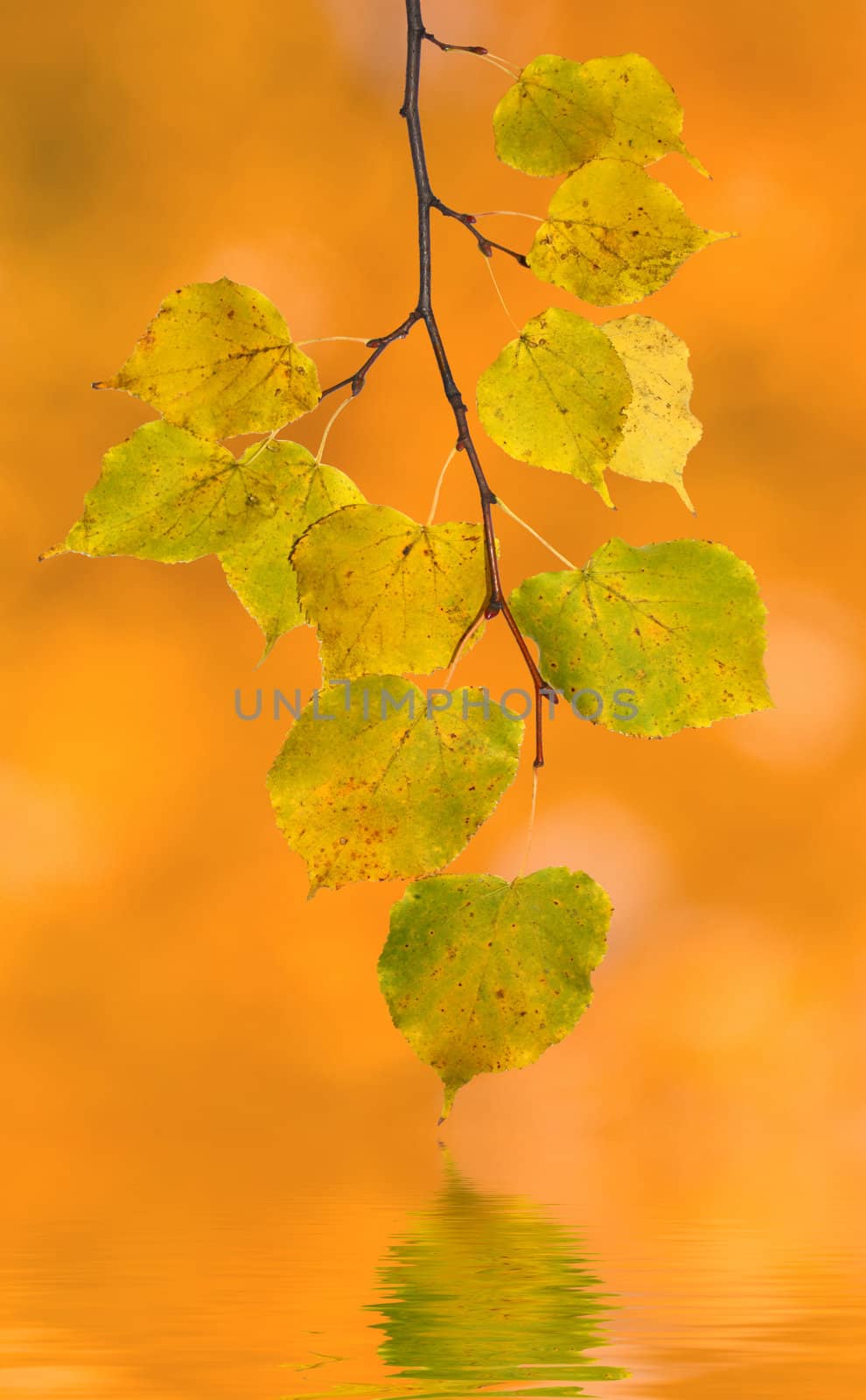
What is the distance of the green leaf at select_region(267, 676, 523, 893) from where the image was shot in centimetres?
31

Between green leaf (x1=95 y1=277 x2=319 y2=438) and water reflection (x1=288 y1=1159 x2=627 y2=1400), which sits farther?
water reflection (x1=288 y1=1159 x2=627 y2=1400)

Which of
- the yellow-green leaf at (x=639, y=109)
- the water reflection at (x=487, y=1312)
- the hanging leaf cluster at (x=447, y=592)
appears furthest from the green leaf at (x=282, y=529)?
the water reflection at (x=487, y=1312)

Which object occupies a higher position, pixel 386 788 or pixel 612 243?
pixel 612 243

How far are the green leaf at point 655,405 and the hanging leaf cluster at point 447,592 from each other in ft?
0.10

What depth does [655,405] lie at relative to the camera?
0.38m

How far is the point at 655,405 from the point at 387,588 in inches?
4.1

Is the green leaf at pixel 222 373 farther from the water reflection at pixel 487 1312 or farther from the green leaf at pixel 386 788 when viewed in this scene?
the water reflection at pixel 487 1312

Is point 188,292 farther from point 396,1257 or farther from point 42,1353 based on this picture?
point 396,1257

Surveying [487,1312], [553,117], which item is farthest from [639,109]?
[487,1312]

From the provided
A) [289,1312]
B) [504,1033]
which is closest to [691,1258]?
[289,1312]

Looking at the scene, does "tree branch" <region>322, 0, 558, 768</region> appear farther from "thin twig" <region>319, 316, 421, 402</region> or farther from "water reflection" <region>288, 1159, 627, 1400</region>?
"water reflection" <region>288, 1159, 627, 1400</region>

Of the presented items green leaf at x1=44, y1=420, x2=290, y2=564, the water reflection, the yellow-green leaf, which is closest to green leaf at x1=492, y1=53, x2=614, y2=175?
the yellow-green leaf

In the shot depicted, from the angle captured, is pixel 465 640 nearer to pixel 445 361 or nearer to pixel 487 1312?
pixel 445 361

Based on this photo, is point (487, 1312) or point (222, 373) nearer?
point (222, 373)
